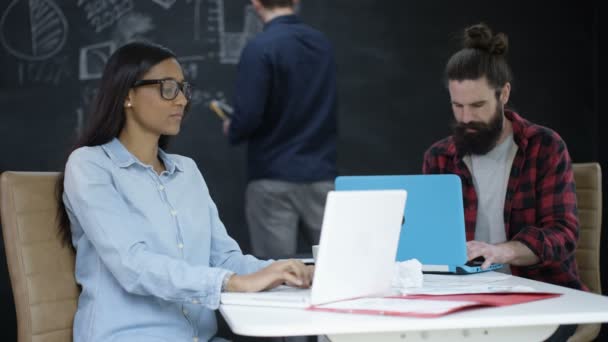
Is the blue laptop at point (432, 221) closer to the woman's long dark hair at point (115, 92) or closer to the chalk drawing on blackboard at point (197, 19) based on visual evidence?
the woman's long dark hair at point (115, 92)

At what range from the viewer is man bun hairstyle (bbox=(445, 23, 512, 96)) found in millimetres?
2834

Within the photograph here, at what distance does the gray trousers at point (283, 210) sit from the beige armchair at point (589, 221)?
105cm

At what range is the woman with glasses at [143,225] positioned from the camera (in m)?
1.87

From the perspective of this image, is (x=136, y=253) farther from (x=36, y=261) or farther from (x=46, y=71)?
(x=46, y=71)

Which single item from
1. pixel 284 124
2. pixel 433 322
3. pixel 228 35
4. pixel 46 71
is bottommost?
pixel 433 322

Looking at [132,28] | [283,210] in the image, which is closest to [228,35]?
[132,28]

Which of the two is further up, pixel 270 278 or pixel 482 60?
pixel 482 60

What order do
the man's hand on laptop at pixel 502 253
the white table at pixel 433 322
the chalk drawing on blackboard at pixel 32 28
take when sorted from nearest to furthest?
the white table at pixel 433 322, the man's hand on laptop at pixel 502 253, the chalk drawing on blackboard at pixel 32 28

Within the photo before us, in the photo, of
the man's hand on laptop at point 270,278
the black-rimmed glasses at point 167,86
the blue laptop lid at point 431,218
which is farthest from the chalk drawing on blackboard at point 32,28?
the man's hand on laptop at point 270,278

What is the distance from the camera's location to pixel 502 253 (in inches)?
94.0

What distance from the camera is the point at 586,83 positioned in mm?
4801

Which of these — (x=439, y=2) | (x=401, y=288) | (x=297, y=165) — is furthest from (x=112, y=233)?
(x=439, y=2)

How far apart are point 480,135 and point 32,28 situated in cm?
231

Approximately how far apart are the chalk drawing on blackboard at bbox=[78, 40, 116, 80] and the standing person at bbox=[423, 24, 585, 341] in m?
1.90
